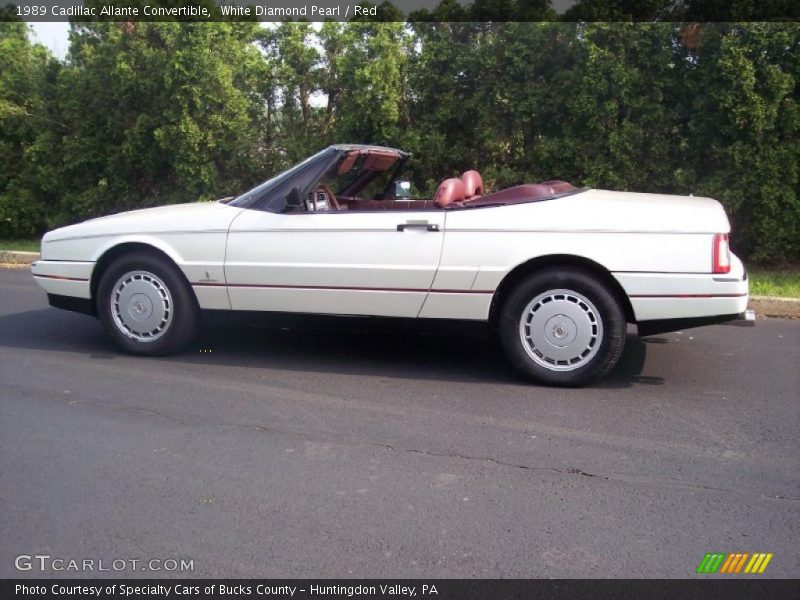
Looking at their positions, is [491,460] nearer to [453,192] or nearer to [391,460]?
[391,460]

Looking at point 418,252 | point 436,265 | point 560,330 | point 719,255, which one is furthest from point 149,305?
point 719,255

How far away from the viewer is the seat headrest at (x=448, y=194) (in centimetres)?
518

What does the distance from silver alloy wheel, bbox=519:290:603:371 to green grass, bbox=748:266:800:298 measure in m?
3.49

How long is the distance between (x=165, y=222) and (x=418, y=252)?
1868 millimetres

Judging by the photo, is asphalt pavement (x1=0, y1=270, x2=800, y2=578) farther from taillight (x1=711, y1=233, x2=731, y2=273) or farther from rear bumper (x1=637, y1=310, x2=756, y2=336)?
taillight (x1=711, y1=233, x2=731, y2=273)

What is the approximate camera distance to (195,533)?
3.12m

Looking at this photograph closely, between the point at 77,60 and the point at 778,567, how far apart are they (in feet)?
40.8

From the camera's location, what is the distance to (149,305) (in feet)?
18.6

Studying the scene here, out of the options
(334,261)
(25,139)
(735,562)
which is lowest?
(735,562)

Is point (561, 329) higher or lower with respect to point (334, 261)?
lower

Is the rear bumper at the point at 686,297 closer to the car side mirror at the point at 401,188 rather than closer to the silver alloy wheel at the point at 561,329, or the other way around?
the silver alloy wheel at the point at 561,329
